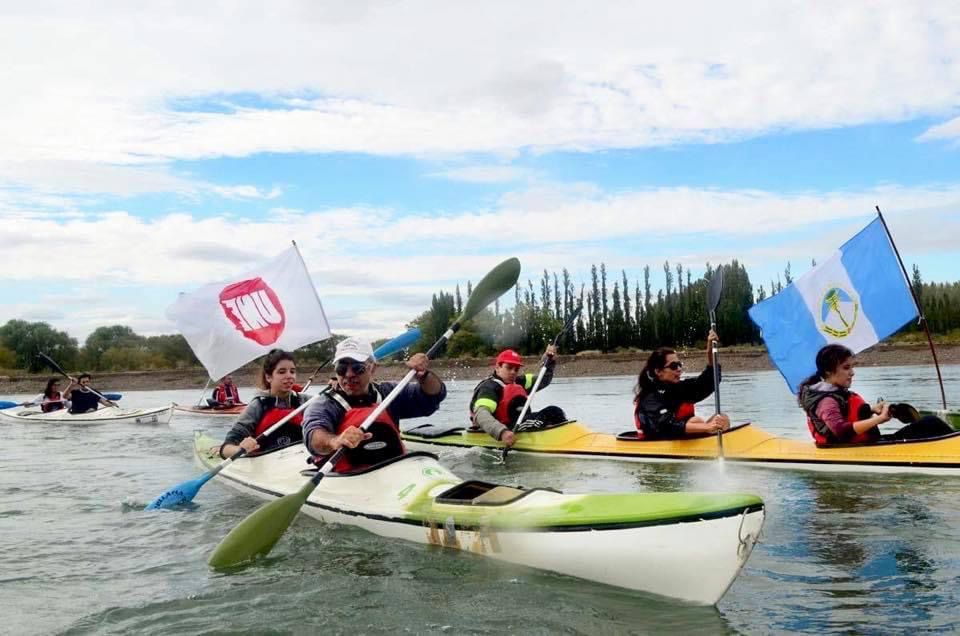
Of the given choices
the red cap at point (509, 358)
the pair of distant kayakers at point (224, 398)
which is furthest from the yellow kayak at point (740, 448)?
the pair of distant kayakers at point (224, 398)

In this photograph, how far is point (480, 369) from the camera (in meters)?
Result: 53.3

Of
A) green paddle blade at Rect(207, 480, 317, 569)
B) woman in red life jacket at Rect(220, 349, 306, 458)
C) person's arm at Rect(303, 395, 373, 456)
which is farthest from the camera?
woman in red life jacket at Rect(220, 349, 306, 458)

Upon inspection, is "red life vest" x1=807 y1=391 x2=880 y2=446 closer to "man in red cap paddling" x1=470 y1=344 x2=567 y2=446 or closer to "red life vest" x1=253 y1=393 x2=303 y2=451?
"man in red cap paddling" x1=470 y1=344 x2=567 y2=446

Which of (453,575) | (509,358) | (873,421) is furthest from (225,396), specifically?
(453,575)

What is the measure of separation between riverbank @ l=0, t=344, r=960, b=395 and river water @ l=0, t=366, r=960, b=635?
126 ft

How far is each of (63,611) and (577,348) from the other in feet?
199

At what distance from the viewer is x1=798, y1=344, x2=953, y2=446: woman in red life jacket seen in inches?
309

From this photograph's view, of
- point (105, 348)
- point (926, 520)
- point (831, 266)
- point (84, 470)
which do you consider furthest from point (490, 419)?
point (105, 348)

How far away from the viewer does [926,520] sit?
602 cm

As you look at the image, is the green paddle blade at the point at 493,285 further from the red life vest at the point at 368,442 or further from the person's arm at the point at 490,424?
the person's arm at the point at 490,424

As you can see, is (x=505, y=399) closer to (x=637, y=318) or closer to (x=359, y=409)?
(x=359, y=409)

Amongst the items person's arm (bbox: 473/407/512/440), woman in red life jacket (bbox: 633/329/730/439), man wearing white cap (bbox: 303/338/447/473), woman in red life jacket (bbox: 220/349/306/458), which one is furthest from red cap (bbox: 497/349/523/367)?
man wearing white cap (bbox: 303/338/447/473)

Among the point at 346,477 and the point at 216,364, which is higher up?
the point at 216,364

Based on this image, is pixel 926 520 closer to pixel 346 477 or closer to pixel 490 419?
pixel 346 477
